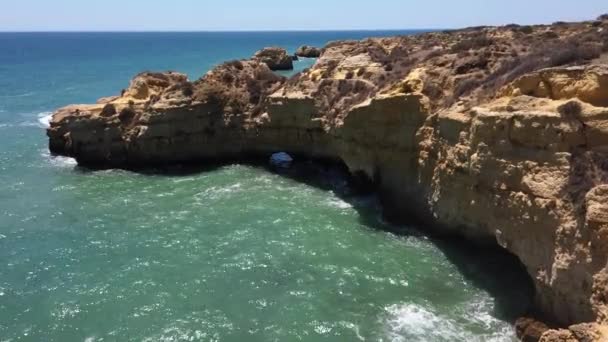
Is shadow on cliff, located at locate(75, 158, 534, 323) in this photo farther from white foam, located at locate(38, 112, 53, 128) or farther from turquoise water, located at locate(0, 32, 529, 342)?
white foam, located at locate(38, 112, 53, 128)

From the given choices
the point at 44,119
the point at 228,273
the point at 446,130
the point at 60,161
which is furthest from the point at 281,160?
the point at 44,119

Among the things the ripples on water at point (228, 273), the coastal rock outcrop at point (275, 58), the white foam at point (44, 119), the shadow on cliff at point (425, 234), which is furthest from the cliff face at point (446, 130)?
the coastal rock outcrop at point (275, 58)

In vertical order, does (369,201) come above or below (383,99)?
below

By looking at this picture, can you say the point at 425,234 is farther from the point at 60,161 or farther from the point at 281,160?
the point at 60,161

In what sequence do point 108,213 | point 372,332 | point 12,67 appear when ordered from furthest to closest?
point 12,67, point 108,213, point 372,332

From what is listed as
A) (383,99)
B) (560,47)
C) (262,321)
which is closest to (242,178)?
(383,99)

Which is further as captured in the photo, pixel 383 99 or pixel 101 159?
pixel 101 159

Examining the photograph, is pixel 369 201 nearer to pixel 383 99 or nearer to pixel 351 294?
pixel 383 99

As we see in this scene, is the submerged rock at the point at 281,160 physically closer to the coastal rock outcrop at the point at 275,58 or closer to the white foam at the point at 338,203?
the white foam at the point at 338,203
